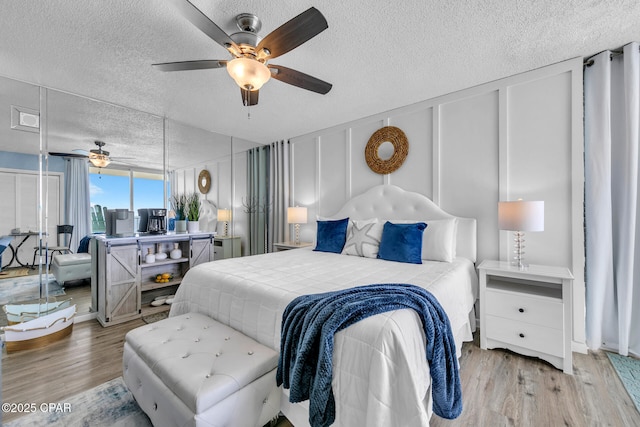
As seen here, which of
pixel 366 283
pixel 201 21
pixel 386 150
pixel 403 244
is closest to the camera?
pixel 201 21

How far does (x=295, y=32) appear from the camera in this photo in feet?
5.10

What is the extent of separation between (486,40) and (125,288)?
171 inches

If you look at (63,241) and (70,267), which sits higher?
(63,241)

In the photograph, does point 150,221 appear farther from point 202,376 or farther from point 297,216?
point 202,376

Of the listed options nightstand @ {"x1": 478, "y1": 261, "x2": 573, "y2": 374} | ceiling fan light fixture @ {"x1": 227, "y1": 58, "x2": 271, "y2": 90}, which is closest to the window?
ceiling fan light fixture @ {"x1": 227, "y1": 58, "x2": 271, "y2": 90}

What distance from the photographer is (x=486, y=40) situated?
2.08m

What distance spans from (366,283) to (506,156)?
2083mm

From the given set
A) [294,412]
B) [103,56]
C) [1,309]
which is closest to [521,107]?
[294,412]

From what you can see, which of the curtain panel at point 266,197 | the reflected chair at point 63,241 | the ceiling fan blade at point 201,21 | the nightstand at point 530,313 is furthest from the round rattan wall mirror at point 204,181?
the nightstand at point 530,313

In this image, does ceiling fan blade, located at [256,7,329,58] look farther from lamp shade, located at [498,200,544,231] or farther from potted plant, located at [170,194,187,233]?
potted plant, located at [170,194,187,233]

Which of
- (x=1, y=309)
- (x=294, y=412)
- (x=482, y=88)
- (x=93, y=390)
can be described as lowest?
(x=93, y=390)

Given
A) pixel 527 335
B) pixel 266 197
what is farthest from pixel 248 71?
pixel 266 197

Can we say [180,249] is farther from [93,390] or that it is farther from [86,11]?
[86,11]

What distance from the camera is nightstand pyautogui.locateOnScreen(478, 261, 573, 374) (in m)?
1.99
